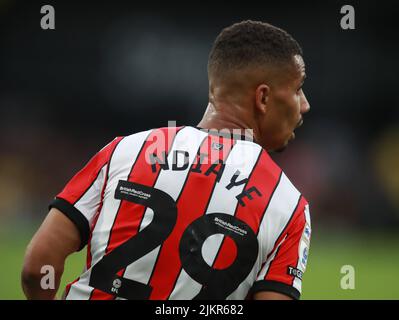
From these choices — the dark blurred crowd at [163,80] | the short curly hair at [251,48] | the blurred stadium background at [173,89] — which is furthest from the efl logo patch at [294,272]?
the dark blurred crowd at [163,80]

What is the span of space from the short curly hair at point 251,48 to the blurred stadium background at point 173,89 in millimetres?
13360

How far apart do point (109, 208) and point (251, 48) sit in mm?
1002

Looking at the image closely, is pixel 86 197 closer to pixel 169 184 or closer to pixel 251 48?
pixel 169 184

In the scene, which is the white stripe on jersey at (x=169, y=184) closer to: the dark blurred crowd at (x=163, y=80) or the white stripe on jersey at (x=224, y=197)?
the white stripe on jersey at (x=224, y=197)

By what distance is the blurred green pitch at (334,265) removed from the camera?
9422 millimetres

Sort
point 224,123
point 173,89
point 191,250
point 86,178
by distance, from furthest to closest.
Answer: point 173,89, point 224,123, point 86,178, point 191,250

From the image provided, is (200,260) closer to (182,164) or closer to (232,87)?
(182,164)

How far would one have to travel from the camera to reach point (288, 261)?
2711 mm

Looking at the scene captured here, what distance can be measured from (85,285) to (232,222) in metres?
0.64

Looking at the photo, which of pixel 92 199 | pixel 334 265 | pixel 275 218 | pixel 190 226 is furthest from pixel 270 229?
pixel 334 265

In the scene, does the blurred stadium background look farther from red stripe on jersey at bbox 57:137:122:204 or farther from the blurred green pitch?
red stripe on jersey at bbox 57:137:122:204

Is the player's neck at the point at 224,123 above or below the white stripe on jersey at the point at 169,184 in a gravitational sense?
above

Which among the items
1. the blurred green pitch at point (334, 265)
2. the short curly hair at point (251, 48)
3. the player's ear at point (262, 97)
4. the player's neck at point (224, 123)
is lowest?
the blurred green pitch at point (334, 265)

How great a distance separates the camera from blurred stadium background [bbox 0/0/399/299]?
1664 centimetres
